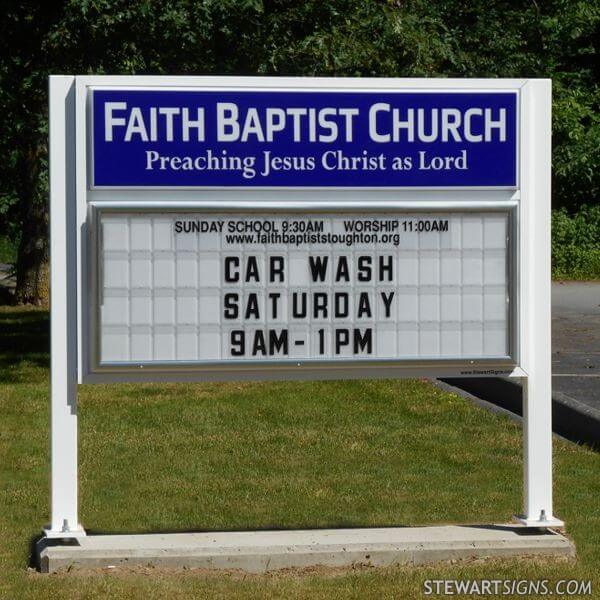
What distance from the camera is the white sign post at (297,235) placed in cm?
740

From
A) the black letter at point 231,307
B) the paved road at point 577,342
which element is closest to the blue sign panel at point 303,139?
the black letter at point 231,307

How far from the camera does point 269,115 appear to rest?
24.5 ft

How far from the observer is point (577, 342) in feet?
64.6

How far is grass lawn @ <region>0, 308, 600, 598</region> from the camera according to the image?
7.16m

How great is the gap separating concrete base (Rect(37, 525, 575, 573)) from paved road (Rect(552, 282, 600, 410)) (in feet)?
18.7

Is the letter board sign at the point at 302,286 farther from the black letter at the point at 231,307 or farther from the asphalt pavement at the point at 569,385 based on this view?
the asphalt pavement at the point at 569,385

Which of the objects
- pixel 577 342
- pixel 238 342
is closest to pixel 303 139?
pixel 238 342

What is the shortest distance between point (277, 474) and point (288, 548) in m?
2.76

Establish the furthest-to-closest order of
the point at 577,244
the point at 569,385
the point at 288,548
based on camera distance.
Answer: the point at 577,244 → the point at 569,385 → the point at 288,548

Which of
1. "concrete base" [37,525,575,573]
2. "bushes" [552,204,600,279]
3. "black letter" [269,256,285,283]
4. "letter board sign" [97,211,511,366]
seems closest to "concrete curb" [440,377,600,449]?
"letter board sign" [97,211,511,366]

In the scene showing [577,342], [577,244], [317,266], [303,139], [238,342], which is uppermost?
[577,244]

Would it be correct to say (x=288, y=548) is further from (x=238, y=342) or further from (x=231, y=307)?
(x=231, y=307)

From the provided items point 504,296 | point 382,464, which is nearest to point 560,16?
point 382,464

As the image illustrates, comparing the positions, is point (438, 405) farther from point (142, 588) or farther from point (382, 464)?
point (142, 588)
